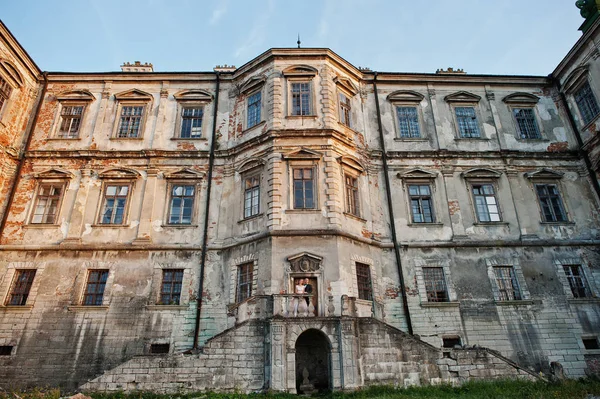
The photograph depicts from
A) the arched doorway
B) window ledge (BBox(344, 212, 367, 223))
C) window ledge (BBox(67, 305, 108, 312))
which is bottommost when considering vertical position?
the arched doorway

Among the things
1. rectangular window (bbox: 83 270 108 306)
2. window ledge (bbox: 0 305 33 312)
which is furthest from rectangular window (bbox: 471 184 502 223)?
window ledge (bbox: 0 305 33 312)

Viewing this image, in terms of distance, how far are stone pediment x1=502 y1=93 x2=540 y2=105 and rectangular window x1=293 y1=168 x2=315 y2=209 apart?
11.5m

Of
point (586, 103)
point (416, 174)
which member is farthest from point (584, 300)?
point (586, 103)

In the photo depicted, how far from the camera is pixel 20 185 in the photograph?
717 inches

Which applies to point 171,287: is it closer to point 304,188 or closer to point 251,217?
point 251,217

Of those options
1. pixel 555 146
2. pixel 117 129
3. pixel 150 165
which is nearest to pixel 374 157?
pixel 555 146

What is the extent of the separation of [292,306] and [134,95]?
44.2 ft

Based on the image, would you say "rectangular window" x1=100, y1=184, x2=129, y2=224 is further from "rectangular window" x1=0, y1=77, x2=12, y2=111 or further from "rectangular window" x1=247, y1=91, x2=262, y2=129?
"rectangular window" x1=247, y1=91, x2=262, y2=129

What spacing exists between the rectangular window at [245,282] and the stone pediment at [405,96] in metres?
10.9

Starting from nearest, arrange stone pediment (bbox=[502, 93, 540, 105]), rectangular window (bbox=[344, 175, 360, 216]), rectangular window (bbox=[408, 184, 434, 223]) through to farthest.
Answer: rectangular window (bbox=[344, 175, 360, 216]) → rectangular window (bbox=[408, 184, 434, 223]) → stone pediment (bbox=[502, 93, 540, 105])

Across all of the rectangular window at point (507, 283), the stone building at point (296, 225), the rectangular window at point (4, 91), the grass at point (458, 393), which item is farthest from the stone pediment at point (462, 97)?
the rectangular window at point (4, 91)

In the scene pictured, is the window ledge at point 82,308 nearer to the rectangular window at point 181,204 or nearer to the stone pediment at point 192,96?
the rectangular window at point 181,204

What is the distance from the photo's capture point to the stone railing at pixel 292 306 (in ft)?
44.2

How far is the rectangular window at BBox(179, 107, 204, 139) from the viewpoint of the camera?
771 inches
